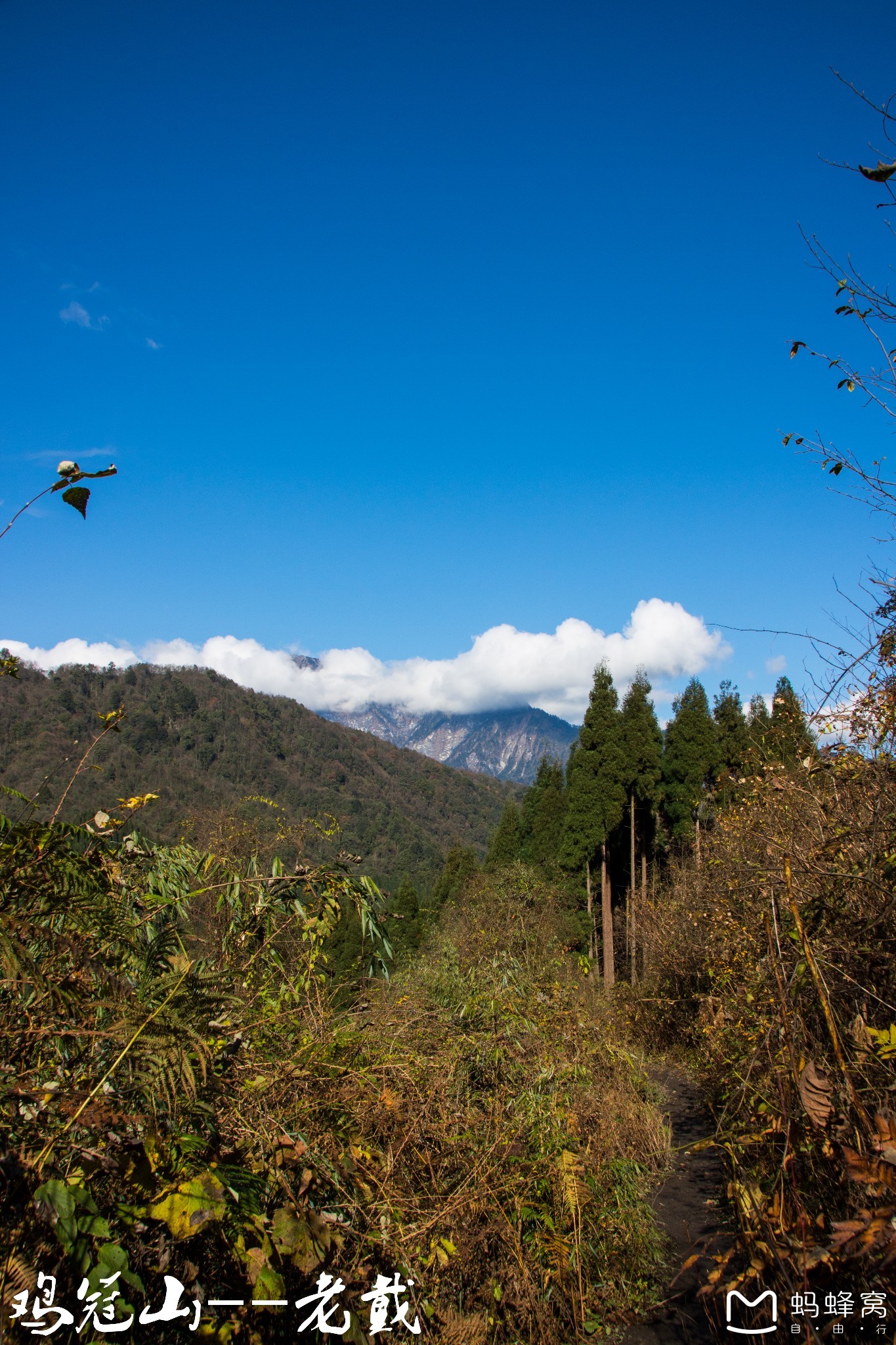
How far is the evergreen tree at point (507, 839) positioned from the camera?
3341 centimetres

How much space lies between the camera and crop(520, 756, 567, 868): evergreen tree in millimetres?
29000

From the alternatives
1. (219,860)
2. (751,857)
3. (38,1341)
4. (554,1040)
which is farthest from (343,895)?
(751,857)

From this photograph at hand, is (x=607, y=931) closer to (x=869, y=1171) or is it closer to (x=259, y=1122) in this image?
(x=869, y=1171)

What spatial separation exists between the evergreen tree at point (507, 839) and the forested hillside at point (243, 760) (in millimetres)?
13823

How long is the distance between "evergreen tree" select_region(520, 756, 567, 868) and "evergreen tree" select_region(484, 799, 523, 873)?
34cm

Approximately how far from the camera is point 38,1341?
1224 mm

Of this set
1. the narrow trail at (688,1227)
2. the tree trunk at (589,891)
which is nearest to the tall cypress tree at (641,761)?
the tree trunk at (589,891)

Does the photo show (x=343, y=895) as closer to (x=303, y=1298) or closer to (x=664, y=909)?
(x=303, y=1298)

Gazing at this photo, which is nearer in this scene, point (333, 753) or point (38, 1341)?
point (38, 1341)

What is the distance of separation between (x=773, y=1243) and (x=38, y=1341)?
168 centimetres

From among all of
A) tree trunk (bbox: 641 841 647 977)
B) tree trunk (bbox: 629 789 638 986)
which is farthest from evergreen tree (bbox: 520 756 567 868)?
tree trunk (bbox: 629 789 638 986)

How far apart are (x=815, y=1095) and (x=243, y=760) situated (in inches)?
3627

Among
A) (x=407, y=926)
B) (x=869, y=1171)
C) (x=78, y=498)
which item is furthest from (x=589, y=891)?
(x=78, y=498)

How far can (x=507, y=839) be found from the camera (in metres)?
34.5
